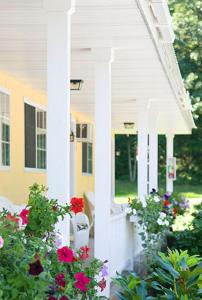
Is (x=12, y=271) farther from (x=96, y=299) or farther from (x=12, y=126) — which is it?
(x=12, y=126)

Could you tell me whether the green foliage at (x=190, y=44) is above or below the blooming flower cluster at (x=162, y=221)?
above

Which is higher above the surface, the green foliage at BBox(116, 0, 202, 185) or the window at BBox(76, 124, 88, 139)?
the green foliage at BBox(116, 0, 202, 185)

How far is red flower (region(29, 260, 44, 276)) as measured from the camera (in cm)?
301

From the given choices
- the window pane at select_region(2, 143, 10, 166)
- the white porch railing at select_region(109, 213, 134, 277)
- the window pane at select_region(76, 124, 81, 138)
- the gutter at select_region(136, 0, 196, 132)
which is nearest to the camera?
the gutter at select_region(136, 0, 196, 132)

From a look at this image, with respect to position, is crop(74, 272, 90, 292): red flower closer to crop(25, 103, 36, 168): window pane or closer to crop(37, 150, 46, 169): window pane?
crop(25, 103, 36, 168): window pane

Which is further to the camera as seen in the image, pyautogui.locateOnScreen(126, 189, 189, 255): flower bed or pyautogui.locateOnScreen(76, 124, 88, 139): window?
pyautogui.locateOnScreen(76, 124, 88, 139): window

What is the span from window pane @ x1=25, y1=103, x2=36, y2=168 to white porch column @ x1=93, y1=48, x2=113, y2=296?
4.06 meters

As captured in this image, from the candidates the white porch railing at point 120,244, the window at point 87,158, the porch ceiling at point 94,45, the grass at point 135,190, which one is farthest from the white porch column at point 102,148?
the grass at point 135,190

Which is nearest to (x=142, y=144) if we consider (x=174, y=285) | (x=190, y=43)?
(x=174, y=285)

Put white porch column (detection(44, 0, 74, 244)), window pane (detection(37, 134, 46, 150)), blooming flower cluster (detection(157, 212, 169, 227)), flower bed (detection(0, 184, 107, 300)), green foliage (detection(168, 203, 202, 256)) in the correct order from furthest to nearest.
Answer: window pane (detection(37, 134, 46, 150))
green foliage (detection(168, 203, 202, 256))
blooming flower cluster (detection(157, 212, 169, 227))
white porch column (detection(44, 0, 74, 244))
flower bed (detection(0, 184, 107, 300))

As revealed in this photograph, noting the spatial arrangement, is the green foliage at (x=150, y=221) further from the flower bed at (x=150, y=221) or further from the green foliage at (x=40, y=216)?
the green foliage at (x=40, y=216)

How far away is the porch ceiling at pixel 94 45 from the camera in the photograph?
18.7 feet

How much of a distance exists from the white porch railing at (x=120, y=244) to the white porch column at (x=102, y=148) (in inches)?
16.3

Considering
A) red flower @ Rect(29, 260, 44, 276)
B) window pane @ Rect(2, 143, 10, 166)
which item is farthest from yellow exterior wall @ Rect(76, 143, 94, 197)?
red flower @ Rect(29, 260, 44, 276)
